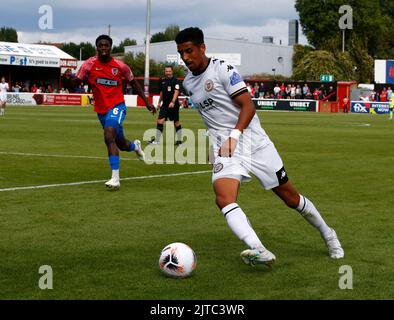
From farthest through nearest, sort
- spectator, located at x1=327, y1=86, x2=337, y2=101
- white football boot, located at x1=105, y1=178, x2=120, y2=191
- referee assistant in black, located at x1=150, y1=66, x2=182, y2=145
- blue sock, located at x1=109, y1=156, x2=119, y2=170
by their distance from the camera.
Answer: spectator, located at x1=327, y1=86, x2=337, y2=101 → referee assistant in black, located at x1=150, y1=66, x2=182, y2=145 → blue sock, located at x1=109, y1=156, x2=119, y2=170 → white football boot, located at x1=105, y1=178, x2=120, y2=191

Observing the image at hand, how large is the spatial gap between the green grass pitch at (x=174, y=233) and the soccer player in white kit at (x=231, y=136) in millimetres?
446

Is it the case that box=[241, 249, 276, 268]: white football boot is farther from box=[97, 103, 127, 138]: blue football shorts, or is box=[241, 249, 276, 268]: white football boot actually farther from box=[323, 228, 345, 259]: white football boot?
box=[97, 103, 127, 138]: blue football shorts

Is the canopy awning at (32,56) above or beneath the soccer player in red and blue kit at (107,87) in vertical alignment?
above

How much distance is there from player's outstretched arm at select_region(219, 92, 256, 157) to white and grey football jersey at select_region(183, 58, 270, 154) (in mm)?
68

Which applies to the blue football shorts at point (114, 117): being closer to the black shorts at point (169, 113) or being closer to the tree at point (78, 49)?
the black shorts at point (169, 113)

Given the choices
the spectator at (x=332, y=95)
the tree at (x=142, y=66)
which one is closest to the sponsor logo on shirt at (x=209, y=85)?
the spectator at (x=332, y=95)

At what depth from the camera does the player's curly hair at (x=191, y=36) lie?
6938 millimetres

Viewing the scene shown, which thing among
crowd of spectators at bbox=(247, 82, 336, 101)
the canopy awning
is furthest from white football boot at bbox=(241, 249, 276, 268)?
the canopy awning

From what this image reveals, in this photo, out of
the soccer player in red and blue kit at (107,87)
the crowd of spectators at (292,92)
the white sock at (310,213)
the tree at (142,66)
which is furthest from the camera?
the tree at (142,66)

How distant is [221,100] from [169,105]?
15477 mm

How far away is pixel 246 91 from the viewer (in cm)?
709

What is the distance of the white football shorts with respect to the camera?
6.97 metres
